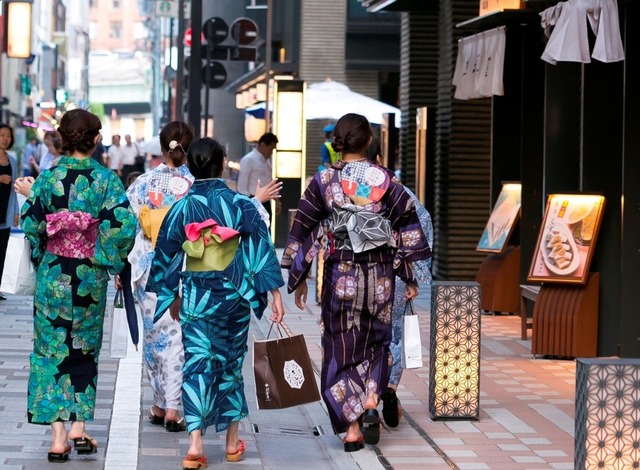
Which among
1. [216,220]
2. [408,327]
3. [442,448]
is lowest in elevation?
[442,448]

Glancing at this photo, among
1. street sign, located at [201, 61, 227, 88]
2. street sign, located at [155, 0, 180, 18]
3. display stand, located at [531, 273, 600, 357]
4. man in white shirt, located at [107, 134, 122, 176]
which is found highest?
street sign, located at [155, 0, 180, 18]

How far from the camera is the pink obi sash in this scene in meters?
7.66

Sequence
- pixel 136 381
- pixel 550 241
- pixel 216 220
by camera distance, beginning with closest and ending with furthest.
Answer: pixel 216 220 → pixel 136 381 → pixel 550 241

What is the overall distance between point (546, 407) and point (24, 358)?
433 centimetres

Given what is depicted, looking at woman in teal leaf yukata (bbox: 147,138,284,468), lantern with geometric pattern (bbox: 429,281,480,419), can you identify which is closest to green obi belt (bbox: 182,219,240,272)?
woman in teal leaf yukata (bbox: 147,138,284,468)

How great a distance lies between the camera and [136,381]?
10508 mm

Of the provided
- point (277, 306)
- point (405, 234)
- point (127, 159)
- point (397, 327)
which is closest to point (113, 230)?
point (277, 306)

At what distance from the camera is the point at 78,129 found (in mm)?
7750

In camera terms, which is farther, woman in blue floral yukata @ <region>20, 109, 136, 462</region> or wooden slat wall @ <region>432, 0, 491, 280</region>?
wooden slat wall @ <region>432, 0, 491, 280</region>

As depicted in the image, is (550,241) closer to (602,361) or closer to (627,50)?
(627,50)

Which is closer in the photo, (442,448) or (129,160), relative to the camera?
(442,448)

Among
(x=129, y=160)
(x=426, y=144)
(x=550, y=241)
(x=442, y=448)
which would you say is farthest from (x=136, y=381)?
(x=129, y=160)

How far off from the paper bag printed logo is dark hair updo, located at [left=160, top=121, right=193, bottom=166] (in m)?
1.62

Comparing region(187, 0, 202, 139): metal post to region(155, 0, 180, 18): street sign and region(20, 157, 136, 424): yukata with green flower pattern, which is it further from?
region(155, 0, 180, 18): street sign
